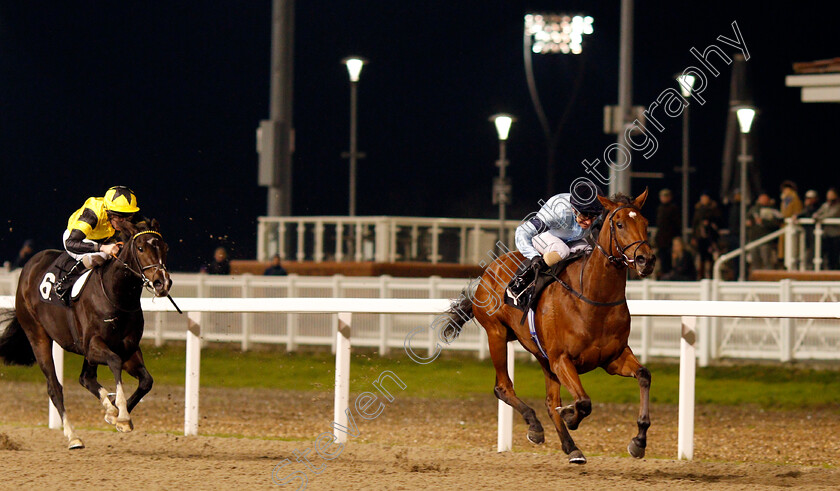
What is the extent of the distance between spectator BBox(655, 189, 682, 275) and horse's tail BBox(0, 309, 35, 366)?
935cm

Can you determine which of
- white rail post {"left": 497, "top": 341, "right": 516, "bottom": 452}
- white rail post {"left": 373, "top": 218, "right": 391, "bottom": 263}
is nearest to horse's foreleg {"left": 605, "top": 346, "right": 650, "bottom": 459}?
white rail post {"left": 497, "top": 341, "right": 516, "bottom": 452}

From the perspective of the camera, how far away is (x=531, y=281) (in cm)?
625

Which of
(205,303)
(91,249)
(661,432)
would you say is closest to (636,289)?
(661,432)

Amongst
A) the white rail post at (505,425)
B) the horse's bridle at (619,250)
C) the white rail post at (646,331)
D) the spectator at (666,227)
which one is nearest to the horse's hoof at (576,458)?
the horse's bridle at (619,250)

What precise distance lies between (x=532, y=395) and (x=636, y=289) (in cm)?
258

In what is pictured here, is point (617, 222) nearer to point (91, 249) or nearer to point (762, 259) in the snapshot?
point (91, 249)

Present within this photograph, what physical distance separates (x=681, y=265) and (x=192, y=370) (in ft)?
30.8

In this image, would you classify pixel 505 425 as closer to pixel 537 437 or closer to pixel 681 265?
pixel 537 437

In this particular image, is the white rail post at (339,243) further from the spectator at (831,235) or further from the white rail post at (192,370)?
the white rail post at (192,370)

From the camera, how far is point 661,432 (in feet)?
29.6

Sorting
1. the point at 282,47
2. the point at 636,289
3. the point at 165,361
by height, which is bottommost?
the point at 165,361

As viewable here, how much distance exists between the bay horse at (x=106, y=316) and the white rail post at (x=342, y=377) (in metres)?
1.22

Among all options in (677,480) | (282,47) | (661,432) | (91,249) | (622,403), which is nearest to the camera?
(677,480)

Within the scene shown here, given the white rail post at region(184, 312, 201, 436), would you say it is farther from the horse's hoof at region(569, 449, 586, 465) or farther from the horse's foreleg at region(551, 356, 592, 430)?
the horse's hoof at region(569, 449, 586, 465)
